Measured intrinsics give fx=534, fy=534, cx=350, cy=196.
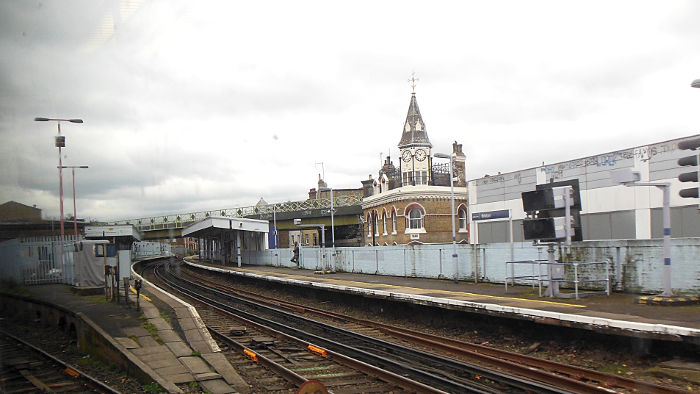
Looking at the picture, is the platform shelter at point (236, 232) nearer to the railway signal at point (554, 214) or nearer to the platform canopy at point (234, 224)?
the platform canopy at point (234, 224)

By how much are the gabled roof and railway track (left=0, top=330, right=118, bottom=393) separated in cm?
3596

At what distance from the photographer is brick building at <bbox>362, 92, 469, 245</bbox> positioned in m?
42.4

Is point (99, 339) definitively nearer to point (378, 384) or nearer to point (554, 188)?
point (378, 384)

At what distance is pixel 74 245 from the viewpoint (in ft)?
67.1

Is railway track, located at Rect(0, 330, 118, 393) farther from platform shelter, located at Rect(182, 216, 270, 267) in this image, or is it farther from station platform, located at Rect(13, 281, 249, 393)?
platform shelter, located at Rect(182, 216, 270, 267)

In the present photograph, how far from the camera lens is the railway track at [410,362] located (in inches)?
343

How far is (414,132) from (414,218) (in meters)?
8.19

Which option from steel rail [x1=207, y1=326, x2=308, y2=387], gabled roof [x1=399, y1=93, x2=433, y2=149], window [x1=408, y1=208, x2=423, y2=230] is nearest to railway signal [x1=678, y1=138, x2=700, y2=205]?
steel rail [x1=207, y1=326, x2=308, y2=387]

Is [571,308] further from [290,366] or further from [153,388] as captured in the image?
[153,388]

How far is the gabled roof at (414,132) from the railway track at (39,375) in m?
36.0

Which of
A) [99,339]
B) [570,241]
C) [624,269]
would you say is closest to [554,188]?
[570,241]

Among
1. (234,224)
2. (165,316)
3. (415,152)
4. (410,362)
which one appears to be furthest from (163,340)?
(415,152)

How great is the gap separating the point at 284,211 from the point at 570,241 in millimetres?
51376

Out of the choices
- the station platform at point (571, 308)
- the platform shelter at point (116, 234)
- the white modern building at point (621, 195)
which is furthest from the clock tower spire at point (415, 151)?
the station platform at point (571, 308)
